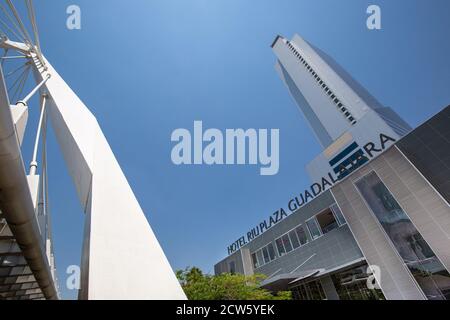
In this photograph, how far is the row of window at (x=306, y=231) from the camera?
25.5 metres

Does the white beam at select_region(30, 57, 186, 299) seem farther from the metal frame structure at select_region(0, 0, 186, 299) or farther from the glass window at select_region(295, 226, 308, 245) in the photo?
the glass window at select_region(295, 226, 308, 245)

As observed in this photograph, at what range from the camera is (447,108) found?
17.4 metres

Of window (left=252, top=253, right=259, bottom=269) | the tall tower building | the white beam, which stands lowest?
the white beam

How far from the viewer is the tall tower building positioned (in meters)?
53.0

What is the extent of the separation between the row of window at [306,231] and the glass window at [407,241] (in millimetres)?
4616

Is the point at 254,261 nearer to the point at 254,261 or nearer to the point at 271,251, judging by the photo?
the point at 254,261

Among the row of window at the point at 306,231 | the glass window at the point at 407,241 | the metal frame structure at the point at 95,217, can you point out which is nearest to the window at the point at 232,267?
the row of window at the point at 306,231

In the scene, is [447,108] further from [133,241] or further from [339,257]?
[133,241]

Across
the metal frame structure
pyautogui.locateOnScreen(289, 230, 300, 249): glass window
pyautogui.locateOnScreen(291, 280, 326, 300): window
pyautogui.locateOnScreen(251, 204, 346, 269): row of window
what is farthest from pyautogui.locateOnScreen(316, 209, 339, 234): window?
the metal frame structure

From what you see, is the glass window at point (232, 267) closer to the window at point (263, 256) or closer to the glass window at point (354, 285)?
the window at point (263, 256)

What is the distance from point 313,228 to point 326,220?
184cm

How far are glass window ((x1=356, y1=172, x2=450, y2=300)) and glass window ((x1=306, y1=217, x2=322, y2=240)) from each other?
7201 mm

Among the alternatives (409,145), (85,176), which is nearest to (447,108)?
(409,145)
